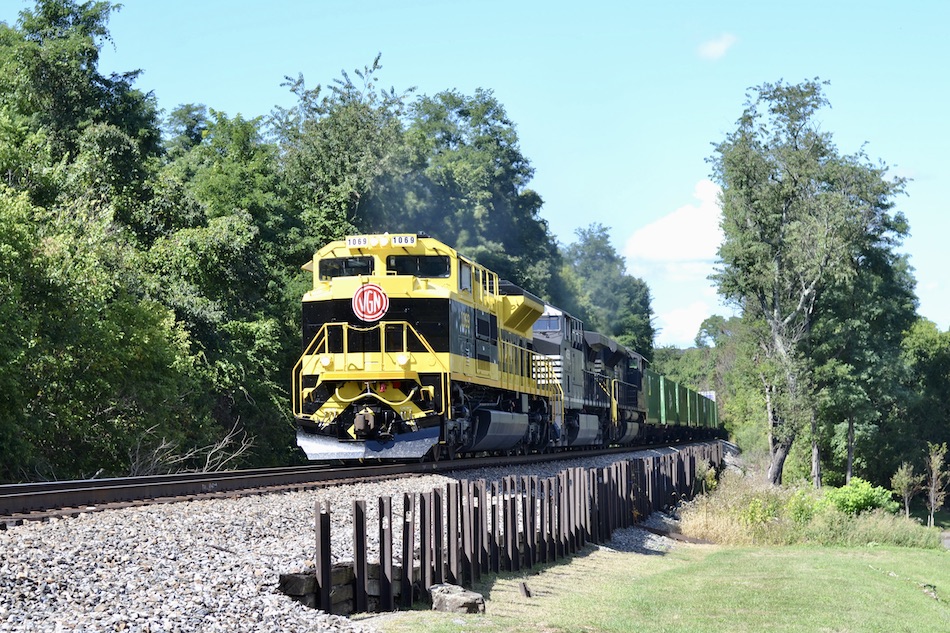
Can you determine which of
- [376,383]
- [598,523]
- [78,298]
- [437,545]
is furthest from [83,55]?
[437,545]

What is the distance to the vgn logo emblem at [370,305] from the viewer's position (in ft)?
61.5

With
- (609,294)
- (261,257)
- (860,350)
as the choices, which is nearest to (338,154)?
(261,257)

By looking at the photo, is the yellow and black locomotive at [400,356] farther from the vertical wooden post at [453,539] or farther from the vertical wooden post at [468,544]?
the vertical wooden post at [453,539]

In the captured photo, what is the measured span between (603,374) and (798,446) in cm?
2826

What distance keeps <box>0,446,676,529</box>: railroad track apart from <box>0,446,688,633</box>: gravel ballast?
65cm

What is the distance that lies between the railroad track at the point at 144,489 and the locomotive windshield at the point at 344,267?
3.79 metres

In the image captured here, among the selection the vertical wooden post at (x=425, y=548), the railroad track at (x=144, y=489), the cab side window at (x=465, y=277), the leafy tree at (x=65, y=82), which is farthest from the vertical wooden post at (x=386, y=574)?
the leafy tree at (x=65, y=82)

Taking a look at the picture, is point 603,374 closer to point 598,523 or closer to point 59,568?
point 598,523

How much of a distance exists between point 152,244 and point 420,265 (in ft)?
52.4

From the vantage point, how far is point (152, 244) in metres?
33.1

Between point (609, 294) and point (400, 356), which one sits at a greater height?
point (609, 294)

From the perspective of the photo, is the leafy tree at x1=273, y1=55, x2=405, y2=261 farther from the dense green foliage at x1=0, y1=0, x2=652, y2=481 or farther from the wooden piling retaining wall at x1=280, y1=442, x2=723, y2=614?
the wooden piling retaining wall at x1=280, y1=442, x2=723, y2=614

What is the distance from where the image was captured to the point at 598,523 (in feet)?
54.9

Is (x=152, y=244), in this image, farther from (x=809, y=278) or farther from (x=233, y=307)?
(x=809, y=278)
